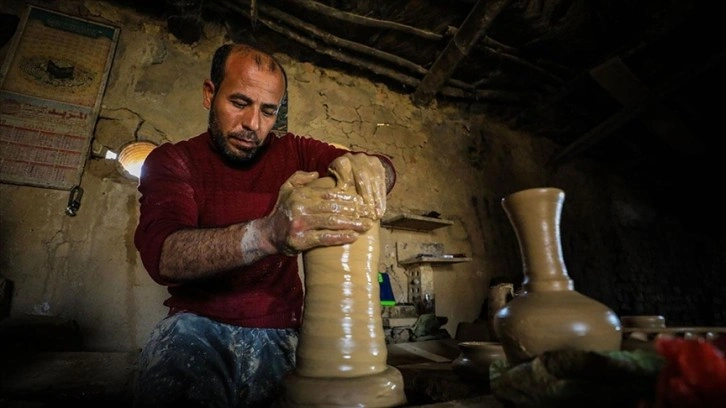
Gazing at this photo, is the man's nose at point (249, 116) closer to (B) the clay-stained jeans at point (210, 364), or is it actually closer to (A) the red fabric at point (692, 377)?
(B) the clay-stained jeans at point (210, 364)

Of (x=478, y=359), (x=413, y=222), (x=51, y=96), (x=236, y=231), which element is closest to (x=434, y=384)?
(x=478, y=359)

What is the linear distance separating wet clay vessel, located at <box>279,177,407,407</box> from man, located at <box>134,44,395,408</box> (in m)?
0.09

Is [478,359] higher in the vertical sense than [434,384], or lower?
higher

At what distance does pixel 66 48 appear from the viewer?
11.7 feet

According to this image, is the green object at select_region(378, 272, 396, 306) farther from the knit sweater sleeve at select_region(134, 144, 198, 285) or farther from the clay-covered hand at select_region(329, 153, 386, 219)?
the clay-covered hand at select_region(329, 153, 386, 219)

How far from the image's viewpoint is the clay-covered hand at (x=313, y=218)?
1.25m

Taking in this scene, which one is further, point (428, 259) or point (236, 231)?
point (428, 259)

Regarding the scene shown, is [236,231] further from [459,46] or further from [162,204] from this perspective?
[459,46]

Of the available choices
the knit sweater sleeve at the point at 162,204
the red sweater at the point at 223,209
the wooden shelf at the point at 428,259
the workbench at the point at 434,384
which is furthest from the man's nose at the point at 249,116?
the wooden shelf at the point at 428,259

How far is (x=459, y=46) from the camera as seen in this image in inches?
171

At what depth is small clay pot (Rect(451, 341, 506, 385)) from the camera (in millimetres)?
1726

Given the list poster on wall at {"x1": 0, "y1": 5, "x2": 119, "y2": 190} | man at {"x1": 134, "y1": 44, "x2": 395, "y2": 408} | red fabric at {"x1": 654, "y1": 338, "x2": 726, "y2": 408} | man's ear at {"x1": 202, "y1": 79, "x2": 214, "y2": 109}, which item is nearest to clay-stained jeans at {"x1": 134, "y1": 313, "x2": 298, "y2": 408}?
man at {"x1": 134, "y1": 44, "x2": 395, "y2": 408}

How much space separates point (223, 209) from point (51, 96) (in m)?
2.68

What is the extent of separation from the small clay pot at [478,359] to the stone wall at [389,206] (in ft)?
8.26
